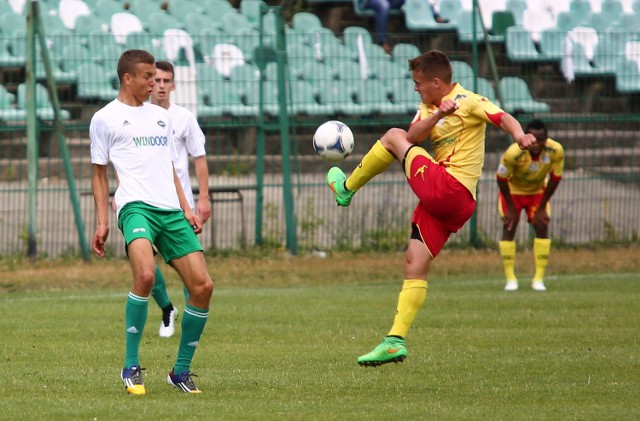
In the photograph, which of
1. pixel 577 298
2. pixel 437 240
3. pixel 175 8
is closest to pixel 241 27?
pixel 175 8

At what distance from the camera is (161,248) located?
293 inches

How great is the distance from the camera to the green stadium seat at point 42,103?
671 inches

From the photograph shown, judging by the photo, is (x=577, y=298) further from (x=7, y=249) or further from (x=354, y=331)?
(x=7, y=249)

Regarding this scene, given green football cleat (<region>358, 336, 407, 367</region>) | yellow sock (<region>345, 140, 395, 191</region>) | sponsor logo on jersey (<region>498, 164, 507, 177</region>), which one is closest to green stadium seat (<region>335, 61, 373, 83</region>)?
sponsor logo on jersey (<region>498, 164, 507, 177</region>)

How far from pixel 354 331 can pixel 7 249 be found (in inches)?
294

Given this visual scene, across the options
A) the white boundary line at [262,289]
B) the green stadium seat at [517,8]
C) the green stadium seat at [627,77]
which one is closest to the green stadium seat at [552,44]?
the green stadium seat at [627,77]

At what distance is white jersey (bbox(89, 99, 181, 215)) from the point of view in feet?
24.3

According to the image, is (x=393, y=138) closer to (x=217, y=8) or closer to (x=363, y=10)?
(x=217, y=8)

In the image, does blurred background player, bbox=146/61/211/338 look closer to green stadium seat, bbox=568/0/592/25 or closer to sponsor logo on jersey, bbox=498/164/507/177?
sponsor logo on jersey, bbox=498/164/507/177

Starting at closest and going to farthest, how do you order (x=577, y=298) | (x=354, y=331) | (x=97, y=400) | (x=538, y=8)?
(x=97, y=400), (x=354, y=331), (x=577, y=298), (x=538, y=8)

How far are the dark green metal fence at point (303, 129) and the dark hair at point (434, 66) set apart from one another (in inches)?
365

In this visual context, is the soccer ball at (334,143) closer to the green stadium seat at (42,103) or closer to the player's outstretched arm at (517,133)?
the player's outstretched arm at (517,133)

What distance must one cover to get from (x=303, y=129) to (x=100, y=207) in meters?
11.1

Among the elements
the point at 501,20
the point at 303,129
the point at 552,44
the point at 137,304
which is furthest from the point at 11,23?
the point at 137,304
